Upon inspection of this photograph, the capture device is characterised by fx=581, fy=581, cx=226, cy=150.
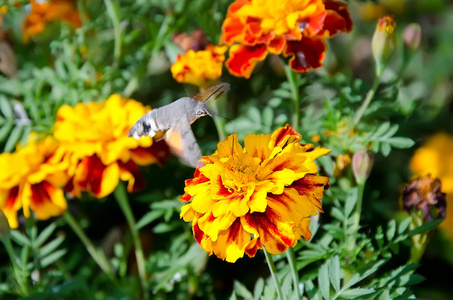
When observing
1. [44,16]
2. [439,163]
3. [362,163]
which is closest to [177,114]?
[362,163]

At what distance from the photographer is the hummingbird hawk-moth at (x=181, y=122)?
710mm

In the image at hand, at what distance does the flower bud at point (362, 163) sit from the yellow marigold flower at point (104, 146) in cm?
32

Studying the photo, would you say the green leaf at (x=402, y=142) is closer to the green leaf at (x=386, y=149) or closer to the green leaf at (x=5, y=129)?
the green leaf at (x=386, y=149)

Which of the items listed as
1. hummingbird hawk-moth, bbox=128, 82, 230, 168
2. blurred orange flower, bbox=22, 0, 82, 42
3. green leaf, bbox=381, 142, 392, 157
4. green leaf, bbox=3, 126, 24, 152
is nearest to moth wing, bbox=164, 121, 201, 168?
hummingbird hawk-moth, bbox=128, 82, 230, 168

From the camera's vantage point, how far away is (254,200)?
64 cm

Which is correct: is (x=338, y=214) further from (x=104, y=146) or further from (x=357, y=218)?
(x=104, y=146)

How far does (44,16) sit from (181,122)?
677 millimetres

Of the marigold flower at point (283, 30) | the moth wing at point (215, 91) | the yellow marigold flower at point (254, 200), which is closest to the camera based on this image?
the yellow marigold flower at point (254, 200)

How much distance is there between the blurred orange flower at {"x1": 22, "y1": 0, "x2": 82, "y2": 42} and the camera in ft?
4.05

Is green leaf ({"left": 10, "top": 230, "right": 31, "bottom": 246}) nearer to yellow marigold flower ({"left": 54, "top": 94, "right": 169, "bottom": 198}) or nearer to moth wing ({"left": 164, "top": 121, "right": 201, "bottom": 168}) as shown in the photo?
yellow marigold flower ({"left": 54, "top": 94, "right": 169, "bottom": 198})

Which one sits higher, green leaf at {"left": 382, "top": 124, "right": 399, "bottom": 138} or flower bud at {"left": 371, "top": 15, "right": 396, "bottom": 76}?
flower bud at {"left": 371, "top": 15, "right": 396, "bottom": 76}

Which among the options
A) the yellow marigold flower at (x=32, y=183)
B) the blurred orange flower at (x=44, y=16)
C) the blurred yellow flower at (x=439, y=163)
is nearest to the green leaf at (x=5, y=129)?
the yellow marigold flower at (x=32, y=183)

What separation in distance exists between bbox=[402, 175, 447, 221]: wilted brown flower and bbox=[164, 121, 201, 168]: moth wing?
1.07 ft

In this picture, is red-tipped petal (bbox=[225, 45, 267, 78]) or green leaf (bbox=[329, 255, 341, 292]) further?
red-tipped petal (bbox=[225, 45, 267, 78])
